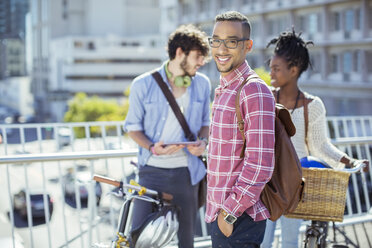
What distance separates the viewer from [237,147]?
250 cm

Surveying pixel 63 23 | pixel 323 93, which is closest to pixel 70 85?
pixel 63 23

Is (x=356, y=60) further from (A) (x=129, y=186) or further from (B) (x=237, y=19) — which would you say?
(B) (x=237, y=19)

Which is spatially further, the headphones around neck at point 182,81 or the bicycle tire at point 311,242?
the headphones around neck at point 182,81

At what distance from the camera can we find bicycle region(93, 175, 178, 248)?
3230 millimetres

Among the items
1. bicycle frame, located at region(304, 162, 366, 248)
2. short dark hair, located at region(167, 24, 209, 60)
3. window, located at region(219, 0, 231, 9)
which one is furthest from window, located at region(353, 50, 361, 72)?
bicycle frame, located at region(304, 162, 366, 248)

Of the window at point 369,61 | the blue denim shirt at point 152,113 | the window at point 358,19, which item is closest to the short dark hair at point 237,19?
the blue denim shirt at point 152,113

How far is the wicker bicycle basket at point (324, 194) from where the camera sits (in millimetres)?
3105

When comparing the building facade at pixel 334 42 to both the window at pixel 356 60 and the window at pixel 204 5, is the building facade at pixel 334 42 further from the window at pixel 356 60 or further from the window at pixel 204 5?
the window at pixel 204 5

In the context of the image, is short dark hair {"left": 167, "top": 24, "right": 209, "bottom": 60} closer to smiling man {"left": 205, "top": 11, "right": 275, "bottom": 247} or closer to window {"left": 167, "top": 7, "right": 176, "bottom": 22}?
smiling man {"left": 205, "top": 11, "right": 275, "bottom": 247}

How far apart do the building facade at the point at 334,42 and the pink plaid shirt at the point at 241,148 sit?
2860cm

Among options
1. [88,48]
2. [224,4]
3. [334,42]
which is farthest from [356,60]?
[88,48]

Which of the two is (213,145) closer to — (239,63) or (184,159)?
(239,63)

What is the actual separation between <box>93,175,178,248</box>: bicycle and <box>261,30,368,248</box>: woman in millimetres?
895

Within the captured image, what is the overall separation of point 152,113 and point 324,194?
135cm
